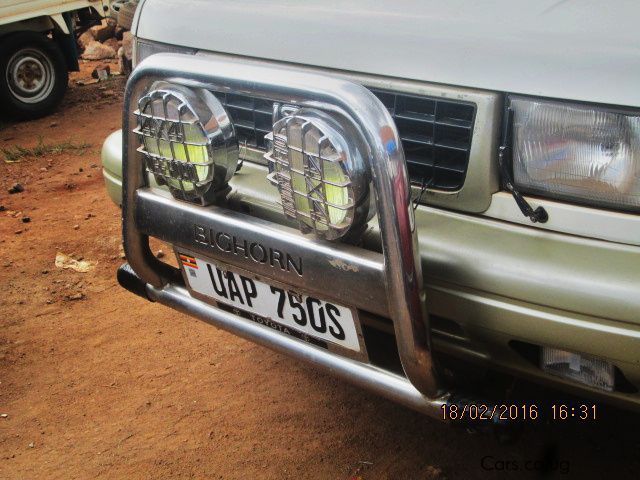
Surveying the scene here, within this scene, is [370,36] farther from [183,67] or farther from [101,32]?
[101,32]

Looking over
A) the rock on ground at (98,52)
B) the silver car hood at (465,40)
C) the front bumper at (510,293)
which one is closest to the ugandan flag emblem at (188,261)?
the front bumper at (510,293)

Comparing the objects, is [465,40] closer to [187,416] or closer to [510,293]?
[510,293]

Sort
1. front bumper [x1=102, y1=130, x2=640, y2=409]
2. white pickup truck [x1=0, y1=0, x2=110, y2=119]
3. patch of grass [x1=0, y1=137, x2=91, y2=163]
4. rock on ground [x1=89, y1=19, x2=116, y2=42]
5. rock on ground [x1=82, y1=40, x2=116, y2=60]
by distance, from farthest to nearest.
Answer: rock on ground [x1=89, y1=19, x2=116, y2=42]
rock on ground [x1=82, y1=40, x2=116, y2=60]
white pickup truck [x1=0, y1=0, x2=110, y2=119]
patch of grass [x1=0, y1=137, x2=91, y2=163]
front bumper [x1=102, y1=130, x2=640, y2=409]

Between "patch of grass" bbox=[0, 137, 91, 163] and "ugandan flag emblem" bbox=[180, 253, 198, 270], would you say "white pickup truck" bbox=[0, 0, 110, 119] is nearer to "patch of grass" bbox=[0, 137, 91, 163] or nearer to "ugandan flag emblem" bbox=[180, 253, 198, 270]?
"patch of grass" bbox=[0, 137, 91, 163]

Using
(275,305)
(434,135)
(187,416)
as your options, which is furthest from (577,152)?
(187,416)

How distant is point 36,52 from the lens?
708 centimetres

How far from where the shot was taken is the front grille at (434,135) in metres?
1.84

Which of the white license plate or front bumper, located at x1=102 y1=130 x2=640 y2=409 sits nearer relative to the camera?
front bumper, located at x1=102 y1=130 x2=640 y2=409

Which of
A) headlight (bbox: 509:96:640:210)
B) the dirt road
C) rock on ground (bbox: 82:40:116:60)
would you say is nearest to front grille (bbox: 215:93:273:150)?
headlight (bbox: 509:96:640:210)

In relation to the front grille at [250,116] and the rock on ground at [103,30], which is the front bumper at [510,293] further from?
the rock on ground at [103,30]

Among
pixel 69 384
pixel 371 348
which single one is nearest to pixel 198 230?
pixel 371 348

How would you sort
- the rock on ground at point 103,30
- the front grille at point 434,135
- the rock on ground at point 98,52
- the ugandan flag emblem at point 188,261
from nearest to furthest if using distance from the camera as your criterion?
the front grille at point 434,135 → the ugandan flag emblem at point 188,261 → the rock on ground at point 98,52 → the rock on ground at point 103,30

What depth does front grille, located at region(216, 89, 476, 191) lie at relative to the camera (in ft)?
6.04

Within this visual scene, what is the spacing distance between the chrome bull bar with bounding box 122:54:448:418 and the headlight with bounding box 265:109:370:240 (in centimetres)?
4
